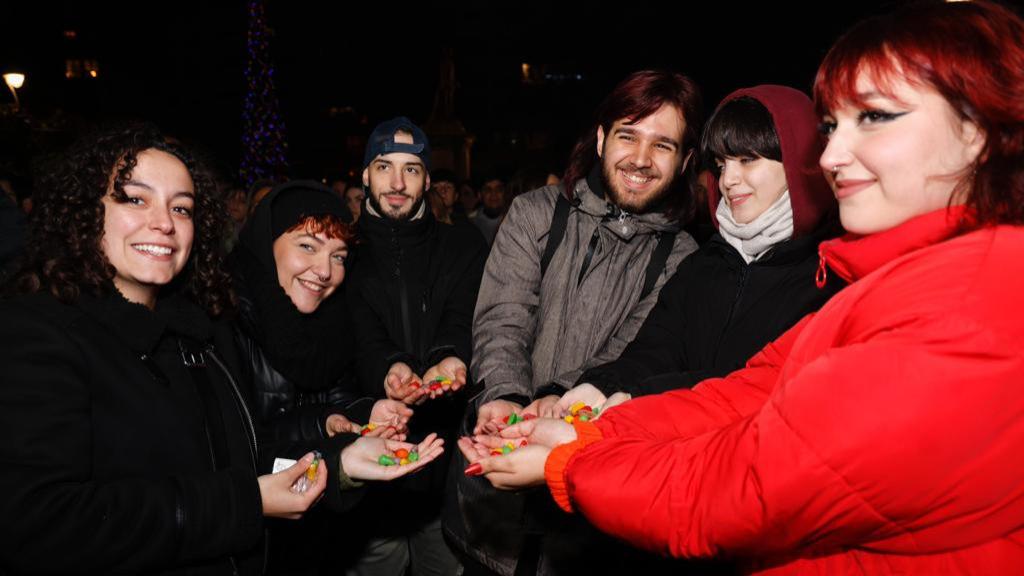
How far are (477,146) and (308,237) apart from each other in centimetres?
4196

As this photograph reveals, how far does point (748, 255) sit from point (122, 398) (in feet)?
7.45

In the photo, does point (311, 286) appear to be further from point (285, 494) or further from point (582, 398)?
point (582, 398)

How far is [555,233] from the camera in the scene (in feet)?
10.7

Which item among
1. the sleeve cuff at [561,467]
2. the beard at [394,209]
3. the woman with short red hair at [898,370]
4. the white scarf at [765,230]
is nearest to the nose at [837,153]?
the woman with short red hair at [898,370]

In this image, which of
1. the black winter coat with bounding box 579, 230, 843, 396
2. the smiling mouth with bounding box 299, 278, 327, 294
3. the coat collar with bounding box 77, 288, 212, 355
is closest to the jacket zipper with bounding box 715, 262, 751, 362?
the black winter coat with bounding box 579, 230, 843, 396

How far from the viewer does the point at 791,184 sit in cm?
257

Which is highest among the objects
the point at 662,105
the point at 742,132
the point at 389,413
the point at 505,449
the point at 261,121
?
the point at 261,121

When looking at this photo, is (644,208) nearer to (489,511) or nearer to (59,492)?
(489,511)

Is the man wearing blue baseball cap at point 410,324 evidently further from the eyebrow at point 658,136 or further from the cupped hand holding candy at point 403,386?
the eyebrow at point 658,136

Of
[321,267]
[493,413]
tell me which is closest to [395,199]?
[321,267]

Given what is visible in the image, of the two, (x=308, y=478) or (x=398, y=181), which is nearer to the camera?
(x=308, y=478)

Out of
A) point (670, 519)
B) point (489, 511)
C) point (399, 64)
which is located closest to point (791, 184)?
point (670, 519)

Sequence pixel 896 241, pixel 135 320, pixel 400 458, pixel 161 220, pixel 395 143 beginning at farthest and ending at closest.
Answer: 1. pixel 395 143
2. pixel 400 458
3. pixel 161 220
4. pixel 135 320
5. pixel 896 241

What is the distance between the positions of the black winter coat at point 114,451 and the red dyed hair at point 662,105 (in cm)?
196
